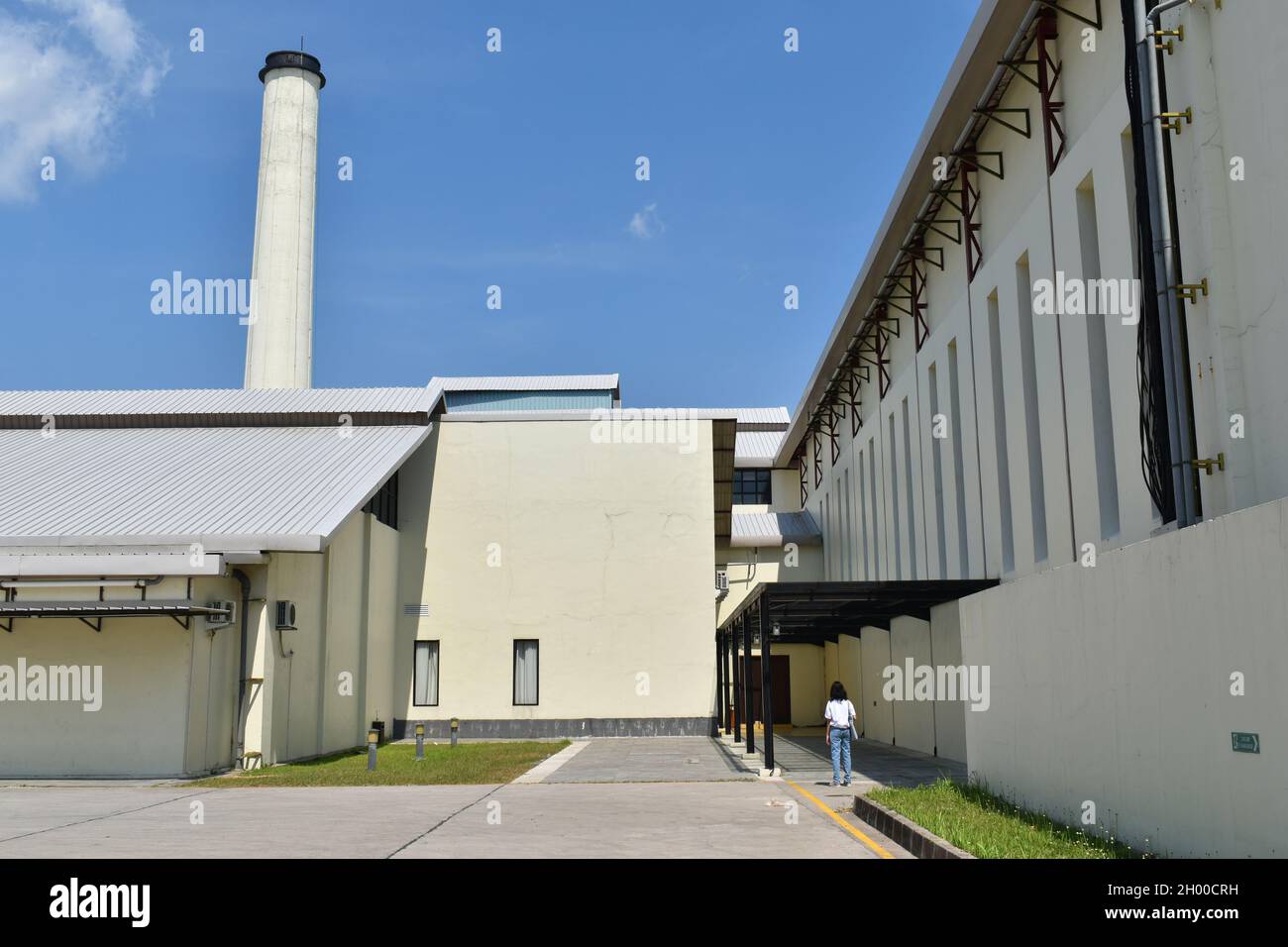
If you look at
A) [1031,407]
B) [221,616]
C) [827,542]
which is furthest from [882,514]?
[221,616]

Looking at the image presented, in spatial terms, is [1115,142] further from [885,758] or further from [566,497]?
[566,497]

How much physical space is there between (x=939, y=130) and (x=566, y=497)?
1528cm

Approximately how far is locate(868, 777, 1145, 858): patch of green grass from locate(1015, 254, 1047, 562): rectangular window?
17.5 ft

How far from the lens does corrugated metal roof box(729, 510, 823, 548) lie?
41.4 m

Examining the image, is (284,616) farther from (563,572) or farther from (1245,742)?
(1245,742)

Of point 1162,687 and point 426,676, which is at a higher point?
point 1162,687

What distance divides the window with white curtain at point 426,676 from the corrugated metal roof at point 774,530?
12590 millimetres

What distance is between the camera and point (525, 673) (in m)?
32.2

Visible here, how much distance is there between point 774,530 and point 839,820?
93.0ft

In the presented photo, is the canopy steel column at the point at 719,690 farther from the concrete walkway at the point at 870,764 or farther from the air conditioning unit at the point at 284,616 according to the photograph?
the air conditioning unit at the point at 284,616

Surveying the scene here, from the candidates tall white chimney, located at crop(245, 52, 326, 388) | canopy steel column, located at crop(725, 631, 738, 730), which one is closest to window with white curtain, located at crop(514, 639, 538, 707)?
canopy steel column, located at crop(725, 631, 738, 730)

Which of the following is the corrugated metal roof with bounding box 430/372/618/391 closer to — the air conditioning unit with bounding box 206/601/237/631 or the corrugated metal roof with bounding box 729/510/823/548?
the corrugated metal roof with bounding box 729/510/823/548

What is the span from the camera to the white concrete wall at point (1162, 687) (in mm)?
7949
